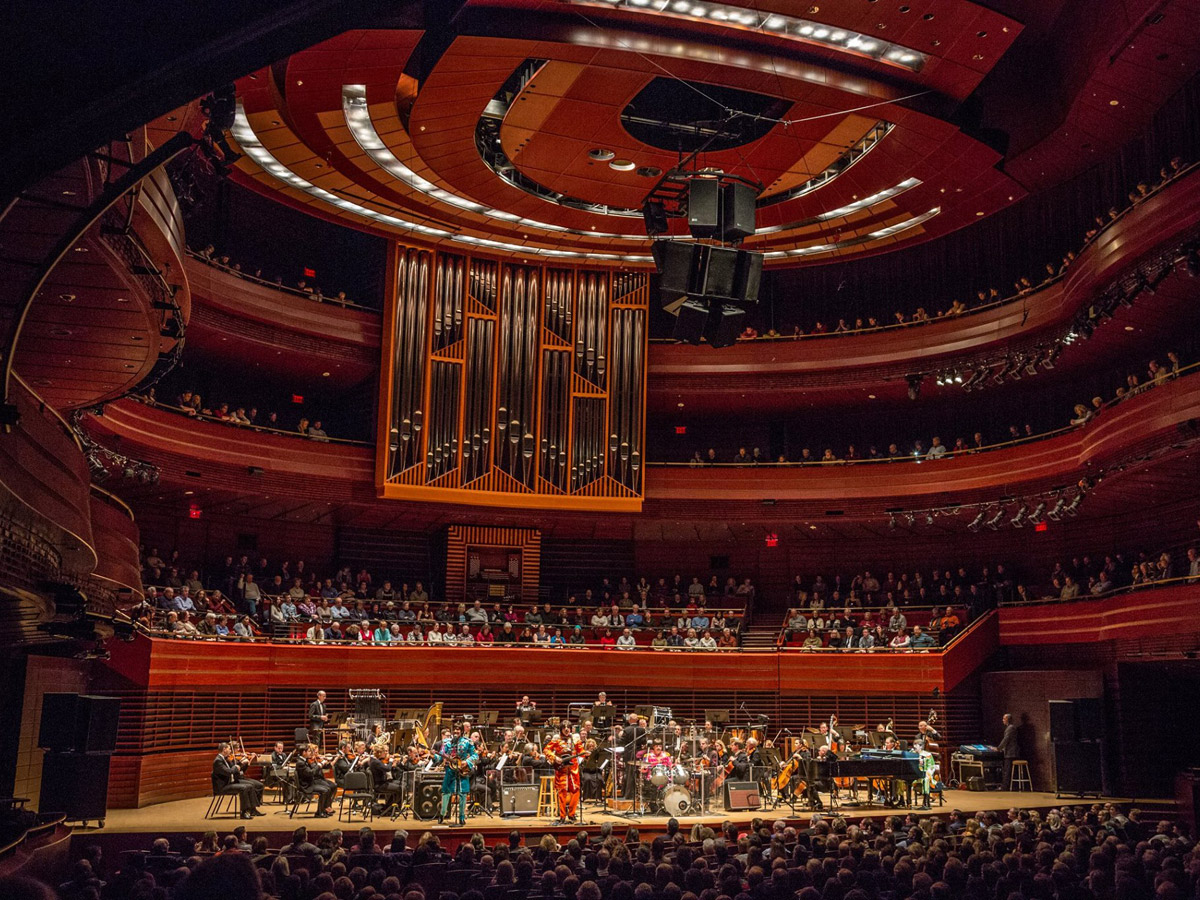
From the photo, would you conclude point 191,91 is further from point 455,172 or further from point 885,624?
point 885,624

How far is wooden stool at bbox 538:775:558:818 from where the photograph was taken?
585 inches

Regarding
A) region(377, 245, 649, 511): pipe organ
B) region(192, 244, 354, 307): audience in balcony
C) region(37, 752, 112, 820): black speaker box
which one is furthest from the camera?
region(377, 245, 649, 511): pipe organ

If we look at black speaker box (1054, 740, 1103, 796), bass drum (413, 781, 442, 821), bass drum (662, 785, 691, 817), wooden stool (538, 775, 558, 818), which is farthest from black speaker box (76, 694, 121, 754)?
black speaker box (1054, 740, 1103, 796)

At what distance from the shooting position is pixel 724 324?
10.4 meters

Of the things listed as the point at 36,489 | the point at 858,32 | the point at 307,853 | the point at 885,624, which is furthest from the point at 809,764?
the point at 36,489

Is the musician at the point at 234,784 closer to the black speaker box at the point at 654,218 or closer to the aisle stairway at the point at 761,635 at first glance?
the black speaker box at the point at 654,218

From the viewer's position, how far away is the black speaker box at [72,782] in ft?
38.8

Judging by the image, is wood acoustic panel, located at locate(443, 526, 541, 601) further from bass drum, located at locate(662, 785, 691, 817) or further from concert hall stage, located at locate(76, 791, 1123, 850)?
bass drum, located at locate(662, 785, 691, 817)

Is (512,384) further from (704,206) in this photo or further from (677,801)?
(704,206)

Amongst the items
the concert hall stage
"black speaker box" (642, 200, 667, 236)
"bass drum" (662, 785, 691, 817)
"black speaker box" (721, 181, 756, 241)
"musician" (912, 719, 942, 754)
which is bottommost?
the concert hall stage

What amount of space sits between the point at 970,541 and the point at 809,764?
10.5m

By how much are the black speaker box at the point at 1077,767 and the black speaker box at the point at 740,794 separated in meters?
6.21

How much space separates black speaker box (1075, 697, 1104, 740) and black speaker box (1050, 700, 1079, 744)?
10 centimetres

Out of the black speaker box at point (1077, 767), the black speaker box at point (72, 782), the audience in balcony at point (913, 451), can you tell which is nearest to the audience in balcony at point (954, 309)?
the audience in balcony at point (913, 451)
